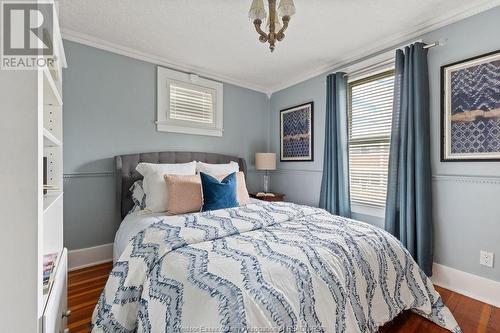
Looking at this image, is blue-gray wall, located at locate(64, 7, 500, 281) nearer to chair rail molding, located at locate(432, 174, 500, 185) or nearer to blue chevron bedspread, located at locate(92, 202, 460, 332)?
chair rail molding, located at locate(432, 174, 500, 185)

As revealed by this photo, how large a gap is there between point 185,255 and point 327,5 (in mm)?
2153

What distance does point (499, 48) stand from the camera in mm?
1907

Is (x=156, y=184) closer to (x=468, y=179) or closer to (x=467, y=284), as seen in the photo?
(x=468, y=179)

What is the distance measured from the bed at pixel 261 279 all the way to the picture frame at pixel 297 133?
1704 millimetres

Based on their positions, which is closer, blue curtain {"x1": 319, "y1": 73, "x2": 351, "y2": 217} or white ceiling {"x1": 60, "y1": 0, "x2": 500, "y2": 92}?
white ceiling {"x1": 60, "y1": 0, "x2": 500, "y2": 92}

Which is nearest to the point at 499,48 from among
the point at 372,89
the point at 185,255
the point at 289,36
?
the point at 372,89

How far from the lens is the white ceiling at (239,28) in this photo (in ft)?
6.60

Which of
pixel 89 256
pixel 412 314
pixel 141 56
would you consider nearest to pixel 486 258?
pixel 412 314

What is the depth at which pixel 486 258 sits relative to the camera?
198 centimetres

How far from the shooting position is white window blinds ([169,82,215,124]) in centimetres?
313

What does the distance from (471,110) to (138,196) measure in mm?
3096

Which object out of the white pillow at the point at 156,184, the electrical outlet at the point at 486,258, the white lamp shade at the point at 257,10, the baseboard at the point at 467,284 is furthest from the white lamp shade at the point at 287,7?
the baseboard at the point at 467,284

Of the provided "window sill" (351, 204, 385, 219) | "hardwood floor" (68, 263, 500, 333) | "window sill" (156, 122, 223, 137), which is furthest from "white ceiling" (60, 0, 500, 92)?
"hardwood floor" (68, 263, 500, 333)

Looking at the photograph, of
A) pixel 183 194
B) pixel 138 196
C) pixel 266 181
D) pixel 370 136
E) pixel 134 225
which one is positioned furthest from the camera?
pixel 266 181
